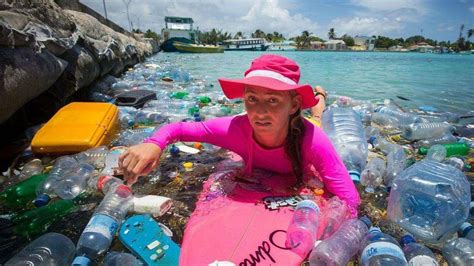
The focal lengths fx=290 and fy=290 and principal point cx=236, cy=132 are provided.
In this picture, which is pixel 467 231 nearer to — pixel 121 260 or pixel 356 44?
pixel 121 260

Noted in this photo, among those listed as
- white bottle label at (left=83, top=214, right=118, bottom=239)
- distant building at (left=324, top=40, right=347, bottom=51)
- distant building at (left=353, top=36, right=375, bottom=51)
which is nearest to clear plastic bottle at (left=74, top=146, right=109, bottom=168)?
white bottle label at (left=83, top=214, right=118, bottom=239)

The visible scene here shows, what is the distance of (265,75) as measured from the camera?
78.0 inches

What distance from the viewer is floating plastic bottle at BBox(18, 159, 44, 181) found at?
2910mm

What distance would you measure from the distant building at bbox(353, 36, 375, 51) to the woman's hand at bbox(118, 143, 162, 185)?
111179mm

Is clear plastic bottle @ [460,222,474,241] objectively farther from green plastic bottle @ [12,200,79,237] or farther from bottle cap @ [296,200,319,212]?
green plastic bottle @ [12,200,79,237]

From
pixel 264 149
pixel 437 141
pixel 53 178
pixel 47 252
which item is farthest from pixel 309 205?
pixel 437 141

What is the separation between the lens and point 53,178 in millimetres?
2689

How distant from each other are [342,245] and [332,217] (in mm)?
256

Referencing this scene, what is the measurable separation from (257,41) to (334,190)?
66.5m

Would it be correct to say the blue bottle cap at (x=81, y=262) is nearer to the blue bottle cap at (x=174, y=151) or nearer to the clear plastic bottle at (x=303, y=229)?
the clear plastic bottle at (x=303, y=229)

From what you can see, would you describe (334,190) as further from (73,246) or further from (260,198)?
(73,246)

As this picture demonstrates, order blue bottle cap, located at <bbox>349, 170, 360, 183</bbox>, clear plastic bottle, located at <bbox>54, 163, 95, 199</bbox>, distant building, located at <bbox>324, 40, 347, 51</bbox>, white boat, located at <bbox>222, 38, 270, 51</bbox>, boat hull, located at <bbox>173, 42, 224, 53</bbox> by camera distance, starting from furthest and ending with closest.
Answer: distant building, located at <bbox>324, 40, 347, 51</bbox>
white boat, located at <bbox>222, 38, 270, 51</bbox>
boat hull, located at <bbox>173, 42, 224, 53</bbox>
blue bottle cap, located at <bbox>349, 170, 360, 183</bbox>
clear plastic bottle, located at <bbox>54, 163, 95, 199</bbox>

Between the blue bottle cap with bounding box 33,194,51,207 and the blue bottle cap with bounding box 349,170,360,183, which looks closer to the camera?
Result: the blue bottle cap with bounding box 33,194,51,207

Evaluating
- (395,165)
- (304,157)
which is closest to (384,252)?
(304,157)
